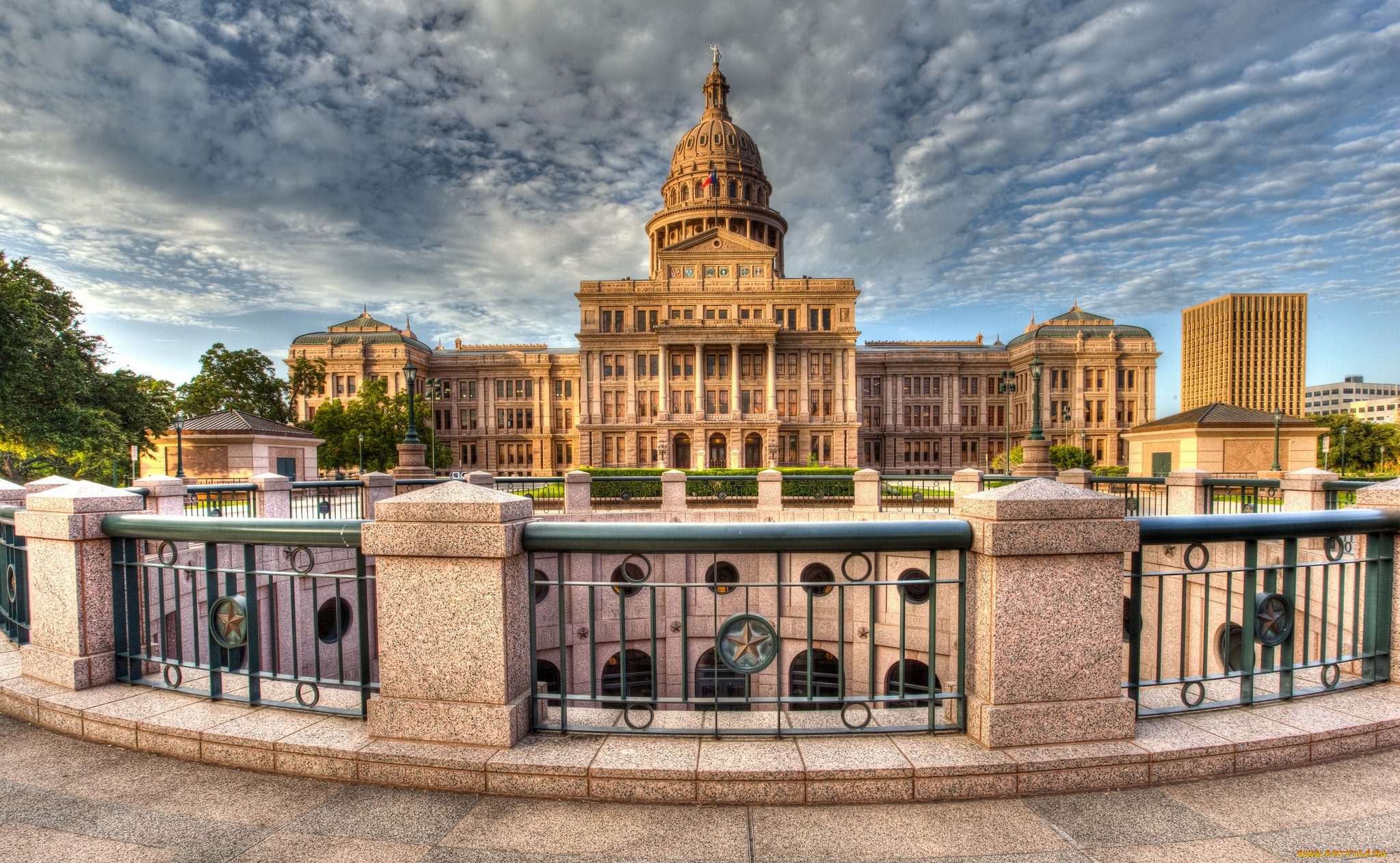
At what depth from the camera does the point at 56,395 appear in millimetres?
24000

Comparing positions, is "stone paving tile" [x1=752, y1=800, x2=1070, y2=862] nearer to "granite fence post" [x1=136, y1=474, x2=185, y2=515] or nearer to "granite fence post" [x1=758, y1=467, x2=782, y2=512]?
"granite fence post" [x1=136, y1=474, x2=185, y2=515]

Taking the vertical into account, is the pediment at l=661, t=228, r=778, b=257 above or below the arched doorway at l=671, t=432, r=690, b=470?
above

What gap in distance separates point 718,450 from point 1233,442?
119ft

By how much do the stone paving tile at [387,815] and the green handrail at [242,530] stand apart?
1.38 metres

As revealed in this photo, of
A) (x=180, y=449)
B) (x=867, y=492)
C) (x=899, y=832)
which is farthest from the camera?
(x=180, y=449)

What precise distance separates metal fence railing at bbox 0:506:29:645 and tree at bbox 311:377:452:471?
1559 inches

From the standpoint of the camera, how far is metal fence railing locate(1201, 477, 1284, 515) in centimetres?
1060

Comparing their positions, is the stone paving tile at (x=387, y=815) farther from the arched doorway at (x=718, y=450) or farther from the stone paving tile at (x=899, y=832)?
the arched doorway at (x=718, y=450)

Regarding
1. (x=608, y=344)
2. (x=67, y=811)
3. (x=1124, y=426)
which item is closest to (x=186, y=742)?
(x=67, y=811)

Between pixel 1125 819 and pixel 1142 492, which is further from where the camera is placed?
pixel 1142 492

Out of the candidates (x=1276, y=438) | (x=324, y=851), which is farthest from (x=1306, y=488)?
(x=1276, y=438)

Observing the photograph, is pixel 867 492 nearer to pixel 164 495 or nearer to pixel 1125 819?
pixel 1125 819

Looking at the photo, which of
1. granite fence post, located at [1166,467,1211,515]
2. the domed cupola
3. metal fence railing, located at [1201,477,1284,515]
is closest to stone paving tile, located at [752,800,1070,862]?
metal fence railing, located at [1201,477,1284,515]

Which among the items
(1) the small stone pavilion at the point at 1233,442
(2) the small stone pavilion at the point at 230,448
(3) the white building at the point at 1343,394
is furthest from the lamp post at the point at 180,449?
(3) the white building at the point at 1343,394
